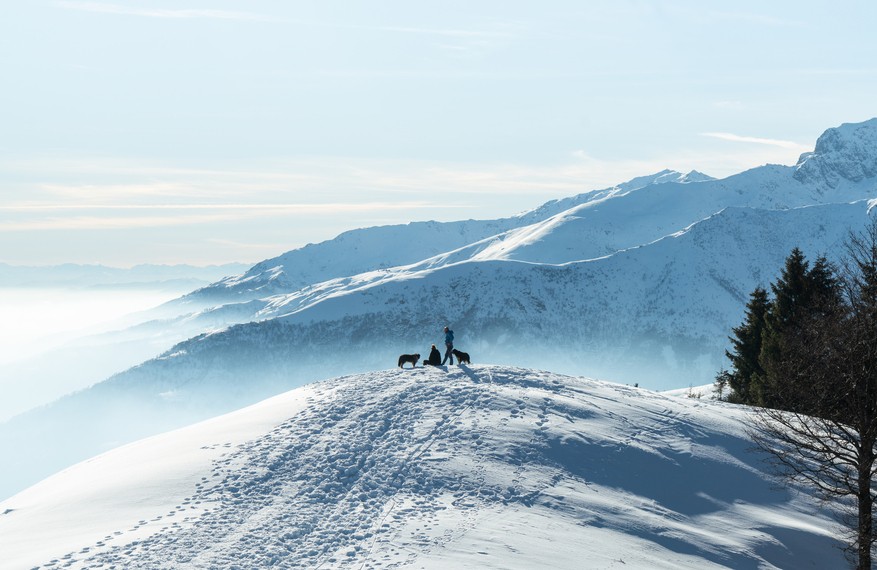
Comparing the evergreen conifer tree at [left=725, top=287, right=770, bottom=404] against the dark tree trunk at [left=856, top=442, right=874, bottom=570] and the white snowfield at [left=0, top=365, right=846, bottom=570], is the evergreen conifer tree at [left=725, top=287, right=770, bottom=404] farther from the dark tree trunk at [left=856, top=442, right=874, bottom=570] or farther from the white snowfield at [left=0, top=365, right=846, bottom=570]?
the dark tree trunk at [left=856, top=442, right=874, bottom=570]

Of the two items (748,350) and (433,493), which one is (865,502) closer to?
(433,493)

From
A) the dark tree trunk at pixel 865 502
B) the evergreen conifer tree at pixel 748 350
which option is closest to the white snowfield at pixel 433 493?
the dark tree trunk at pixel 865 502

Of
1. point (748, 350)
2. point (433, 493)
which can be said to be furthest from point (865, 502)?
point (748, 350)

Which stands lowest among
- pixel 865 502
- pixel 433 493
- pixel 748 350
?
pixel 748 350

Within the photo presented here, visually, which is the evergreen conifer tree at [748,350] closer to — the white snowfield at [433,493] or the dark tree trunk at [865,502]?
the white snowfield at [433,493]

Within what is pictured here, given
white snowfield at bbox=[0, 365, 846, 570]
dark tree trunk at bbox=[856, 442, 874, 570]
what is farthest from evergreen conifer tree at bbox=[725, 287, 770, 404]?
dark tree trunk at bbox=[856, 442, 874, 570]

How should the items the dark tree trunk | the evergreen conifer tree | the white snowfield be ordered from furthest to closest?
the evergreen conifer tree < the dark tree trunk < the white snowfield

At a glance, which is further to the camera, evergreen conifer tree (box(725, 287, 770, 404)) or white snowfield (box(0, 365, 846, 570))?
evergreen conifer tree (box(725, 287, 770, 404))

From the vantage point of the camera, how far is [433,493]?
27266mm

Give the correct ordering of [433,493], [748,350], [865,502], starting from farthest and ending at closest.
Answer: [748,350], [433,493], [865,502]

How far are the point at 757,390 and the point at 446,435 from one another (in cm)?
2641

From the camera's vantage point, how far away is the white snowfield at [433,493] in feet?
75.8

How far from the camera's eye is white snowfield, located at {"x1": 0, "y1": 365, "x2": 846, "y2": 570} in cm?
2311

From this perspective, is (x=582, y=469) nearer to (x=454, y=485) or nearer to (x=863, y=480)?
(x=454, y=485)
